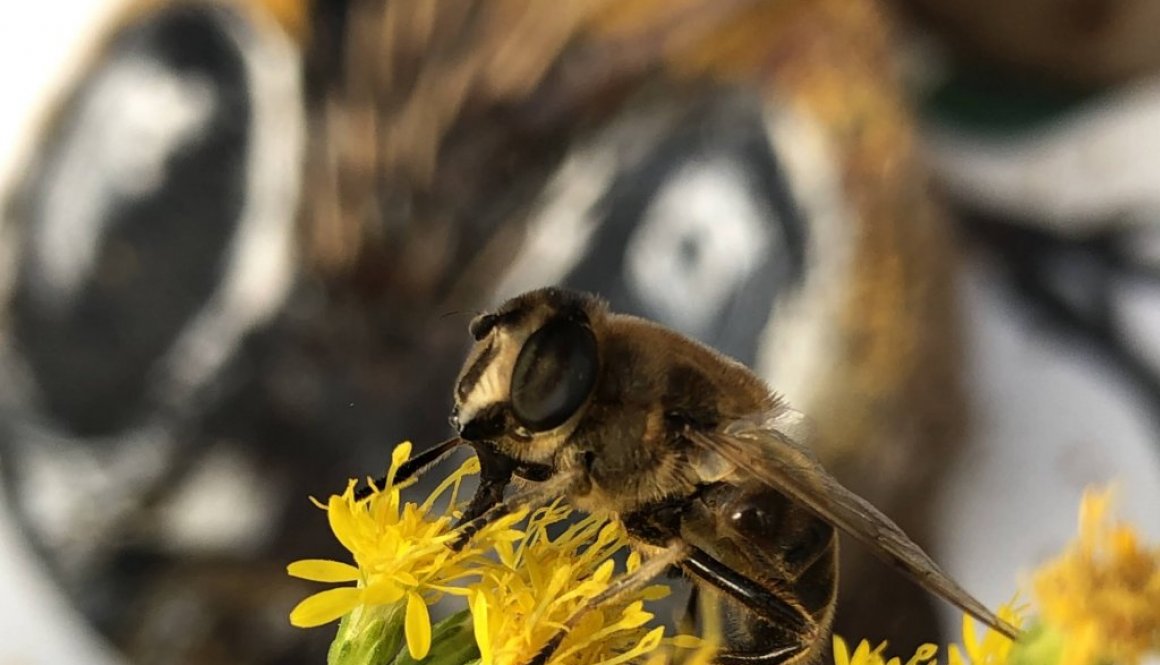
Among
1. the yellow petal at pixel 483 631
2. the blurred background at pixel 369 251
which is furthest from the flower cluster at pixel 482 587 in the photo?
the blurred background at pixel 369 251

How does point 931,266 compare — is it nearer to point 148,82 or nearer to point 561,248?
point 561,248

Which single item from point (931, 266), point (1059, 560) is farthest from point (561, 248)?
point (1059, 560)

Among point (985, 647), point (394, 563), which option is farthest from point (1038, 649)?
point (394, 563)

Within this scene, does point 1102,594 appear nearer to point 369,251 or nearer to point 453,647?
point 453,647

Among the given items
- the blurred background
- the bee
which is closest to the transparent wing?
the bee

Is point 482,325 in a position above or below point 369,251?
below

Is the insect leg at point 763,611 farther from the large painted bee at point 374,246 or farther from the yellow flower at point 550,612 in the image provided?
the large painted bee at point 374,246
